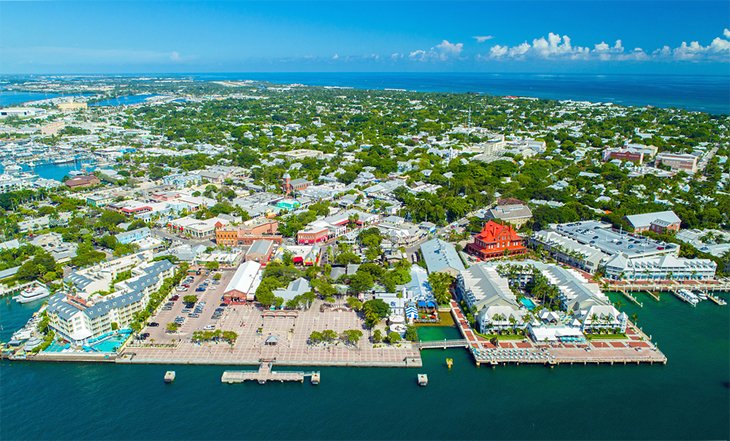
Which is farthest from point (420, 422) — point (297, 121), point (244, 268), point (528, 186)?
point (297, 121)

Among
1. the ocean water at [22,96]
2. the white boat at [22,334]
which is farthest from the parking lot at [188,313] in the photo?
the ocean water at [22,96]

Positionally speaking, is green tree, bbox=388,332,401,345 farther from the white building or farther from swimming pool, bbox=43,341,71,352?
swimming pool, bbox=43,341,71,352

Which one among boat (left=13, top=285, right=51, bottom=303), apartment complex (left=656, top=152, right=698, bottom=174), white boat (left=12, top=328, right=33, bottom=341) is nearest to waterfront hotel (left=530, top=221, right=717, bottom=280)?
apartment complex (left=656, top=152, right=698, bottom=174)

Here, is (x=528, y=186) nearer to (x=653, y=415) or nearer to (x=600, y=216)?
(x=600, y=216)

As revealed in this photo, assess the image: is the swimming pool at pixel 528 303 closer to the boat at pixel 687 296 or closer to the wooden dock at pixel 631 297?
the wooden dock at pixel 631 297

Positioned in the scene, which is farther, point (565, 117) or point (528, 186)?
point (565, 117)

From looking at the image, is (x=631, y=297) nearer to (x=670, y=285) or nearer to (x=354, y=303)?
(x=670, y=285)
